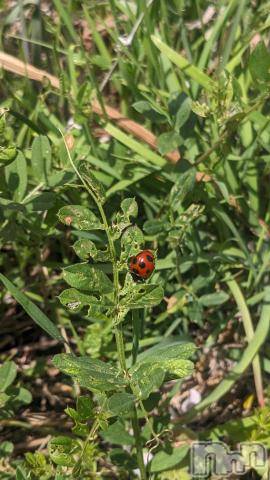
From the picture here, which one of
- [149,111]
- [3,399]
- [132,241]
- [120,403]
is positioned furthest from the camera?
[149,111]

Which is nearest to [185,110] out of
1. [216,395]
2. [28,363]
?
[216,395]

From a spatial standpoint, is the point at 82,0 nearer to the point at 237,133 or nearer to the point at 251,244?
Result: the point at 237,133

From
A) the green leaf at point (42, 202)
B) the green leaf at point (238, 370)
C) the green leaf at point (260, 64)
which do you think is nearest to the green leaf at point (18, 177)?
the green leaf at point (42, 202)

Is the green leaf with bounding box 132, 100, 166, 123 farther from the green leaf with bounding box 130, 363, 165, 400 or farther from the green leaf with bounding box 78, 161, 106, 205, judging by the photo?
the green leaf with bounding box 130, 363, 165, 400

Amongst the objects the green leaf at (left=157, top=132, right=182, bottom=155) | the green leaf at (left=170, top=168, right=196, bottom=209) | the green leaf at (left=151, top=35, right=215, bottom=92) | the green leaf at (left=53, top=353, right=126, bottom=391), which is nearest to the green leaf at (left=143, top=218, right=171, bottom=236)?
the green leaf at (left=170, top=168, right=196, bottom=209)

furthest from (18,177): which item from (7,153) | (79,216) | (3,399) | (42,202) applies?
(3,399)

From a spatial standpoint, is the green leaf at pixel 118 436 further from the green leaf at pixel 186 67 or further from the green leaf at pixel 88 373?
the green leaf at pixel 186 67

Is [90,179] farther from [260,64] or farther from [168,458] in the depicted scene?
[168,458]
